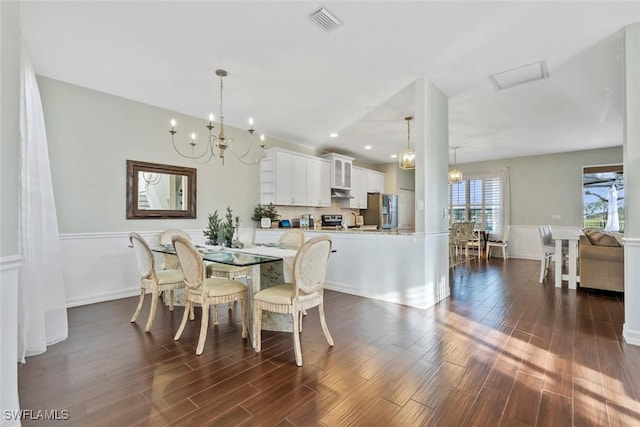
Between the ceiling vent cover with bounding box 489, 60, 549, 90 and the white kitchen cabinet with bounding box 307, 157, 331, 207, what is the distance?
3.64 metres

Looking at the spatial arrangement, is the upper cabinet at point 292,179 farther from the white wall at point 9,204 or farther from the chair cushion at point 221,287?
the white wall at point 9,204

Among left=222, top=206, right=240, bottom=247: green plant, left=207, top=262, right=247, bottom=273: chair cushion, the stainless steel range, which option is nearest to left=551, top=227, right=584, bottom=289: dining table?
the stainless steel range

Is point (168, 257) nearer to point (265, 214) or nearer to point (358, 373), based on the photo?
point (265, 214)

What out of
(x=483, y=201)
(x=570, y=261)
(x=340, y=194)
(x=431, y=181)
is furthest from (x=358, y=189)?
(x=570, y=261)

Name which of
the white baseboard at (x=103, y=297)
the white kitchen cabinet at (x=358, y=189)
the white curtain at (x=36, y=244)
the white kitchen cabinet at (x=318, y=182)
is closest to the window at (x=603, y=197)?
the white kitchen cabinet at (x=358, y=189)

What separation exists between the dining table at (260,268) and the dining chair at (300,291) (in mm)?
181

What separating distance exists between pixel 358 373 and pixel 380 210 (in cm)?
615

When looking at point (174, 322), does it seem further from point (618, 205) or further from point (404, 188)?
point (618, 205)

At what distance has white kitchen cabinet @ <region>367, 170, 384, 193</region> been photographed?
823 centimetres

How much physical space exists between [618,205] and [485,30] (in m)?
7.04

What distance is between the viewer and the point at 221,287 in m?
2.62

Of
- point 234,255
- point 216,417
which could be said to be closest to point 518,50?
point 234,255

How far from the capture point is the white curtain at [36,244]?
2396 millimetres

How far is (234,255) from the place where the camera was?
2895 mm
